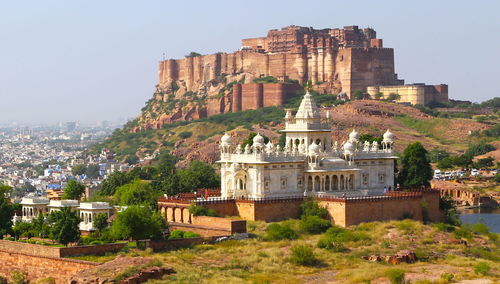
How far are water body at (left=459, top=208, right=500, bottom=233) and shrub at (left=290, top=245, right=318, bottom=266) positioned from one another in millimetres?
28426

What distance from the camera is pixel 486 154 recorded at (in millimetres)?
109188

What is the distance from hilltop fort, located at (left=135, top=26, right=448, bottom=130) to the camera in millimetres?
119250

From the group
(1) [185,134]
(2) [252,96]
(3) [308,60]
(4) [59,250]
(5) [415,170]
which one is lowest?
(4) [59,250]

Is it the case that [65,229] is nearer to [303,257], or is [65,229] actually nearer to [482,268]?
[303,257]

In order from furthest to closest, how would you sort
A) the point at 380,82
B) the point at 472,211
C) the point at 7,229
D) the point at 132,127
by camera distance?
the point at 132,127
the point at 380,82
the point at 472,211
the point at 7,229

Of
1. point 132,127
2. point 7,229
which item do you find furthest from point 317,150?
point 132,127

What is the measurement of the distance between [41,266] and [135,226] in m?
4.53

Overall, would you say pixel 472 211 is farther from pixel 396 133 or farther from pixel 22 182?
pixel 22 182

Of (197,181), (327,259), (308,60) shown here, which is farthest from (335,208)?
(308,60)

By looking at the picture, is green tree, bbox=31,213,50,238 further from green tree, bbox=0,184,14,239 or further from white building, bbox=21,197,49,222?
white building, bbox=21,197,49,222

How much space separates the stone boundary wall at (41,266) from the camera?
47406 millimetres

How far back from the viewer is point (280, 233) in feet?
174

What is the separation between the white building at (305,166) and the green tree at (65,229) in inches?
421

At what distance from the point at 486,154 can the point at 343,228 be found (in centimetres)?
5716
